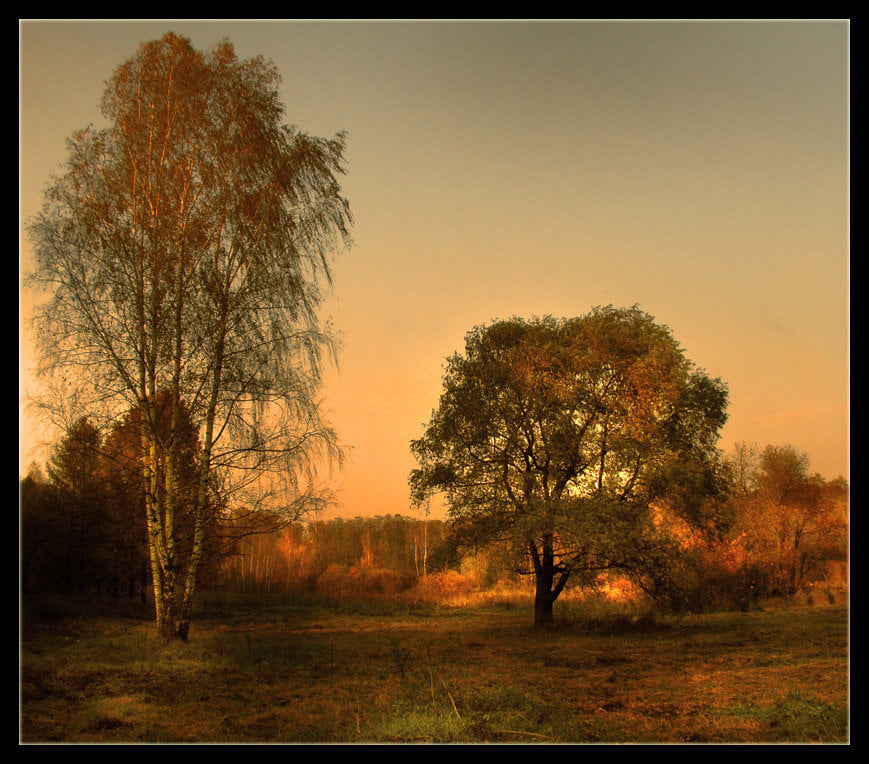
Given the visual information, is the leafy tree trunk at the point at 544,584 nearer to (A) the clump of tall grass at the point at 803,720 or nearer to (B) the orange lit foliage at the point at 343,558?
(B) the orange lit foliage at the point at 343,558

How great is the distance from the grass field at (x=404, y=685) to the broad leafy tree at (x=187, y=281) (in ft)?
5.19

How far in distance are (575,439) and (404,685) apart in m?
7.77

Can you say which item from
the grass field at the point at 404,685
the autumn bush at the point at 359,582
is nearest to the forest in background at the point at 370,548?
the autumn bush at the point at 359,582

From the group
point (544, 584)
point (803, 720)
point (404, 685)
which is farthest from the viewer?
point (544, 584)

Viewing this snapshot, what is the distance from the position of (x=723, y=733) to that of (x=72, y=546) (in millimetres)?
15896

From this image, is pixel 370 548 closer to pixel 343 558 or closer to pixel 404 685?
pixel 343 558

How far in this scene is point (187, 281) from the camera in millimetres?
10852

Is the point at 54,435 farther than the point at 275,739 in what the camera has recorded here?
Yes

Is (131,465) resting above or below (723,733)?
above

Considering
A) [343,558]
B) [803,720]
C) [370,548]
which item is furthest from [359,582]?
[803,720]
